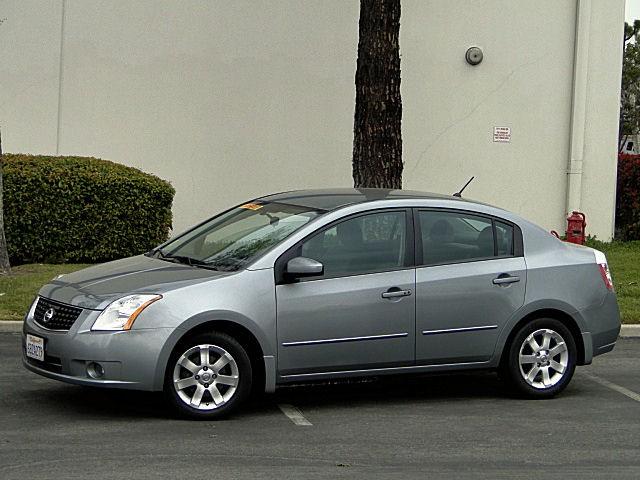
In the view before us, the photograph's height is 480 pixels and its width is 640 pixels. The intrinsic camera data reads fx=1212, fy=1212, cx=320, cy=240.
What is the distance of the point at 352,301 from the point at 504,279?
118 centimetres

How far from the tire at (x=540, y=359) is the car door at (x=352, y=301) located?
82 centimetres

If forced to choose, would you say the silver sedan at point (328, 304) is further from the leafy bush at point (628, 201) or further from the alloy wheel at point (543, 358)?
the leafy bush at point (628, 201)

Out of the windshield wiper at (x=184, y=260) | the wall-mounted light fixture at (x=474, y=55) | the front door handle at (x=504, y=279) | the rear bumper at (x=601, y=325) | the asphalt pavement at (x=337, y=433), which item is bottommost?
the asphalt pavement at (x=337, y=433)

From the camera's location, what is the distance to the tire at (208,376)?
757 cm

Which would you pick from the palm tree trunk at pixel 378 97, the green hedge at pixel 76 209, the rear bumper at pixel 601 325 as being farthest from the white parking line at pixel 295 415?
the green hedge at pixel 76 209

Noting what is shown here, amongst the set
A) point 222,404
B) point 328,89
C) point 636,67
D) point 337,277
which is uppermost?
point 636,67

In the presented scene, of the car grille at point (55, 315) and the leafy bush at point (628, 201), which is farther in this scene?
the leafy bush at point (628, 201)

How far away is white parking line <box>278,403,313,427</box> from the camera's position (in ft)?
25.6

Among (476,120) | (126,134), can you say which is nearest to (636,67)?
(476,120)

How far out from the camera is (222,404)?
7.70m

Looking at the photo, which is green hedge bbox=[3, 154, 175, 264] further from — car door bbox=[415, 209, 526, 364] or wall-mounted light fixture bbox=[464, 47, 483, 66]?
car door bbox=[415, 209, 526, 364]

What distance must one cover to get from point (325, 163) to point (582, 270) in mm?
8767

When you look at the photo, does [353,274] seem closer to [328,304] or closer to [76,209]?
[328,304]

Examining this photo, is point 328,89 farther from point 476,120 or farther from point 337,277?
point 337,277
